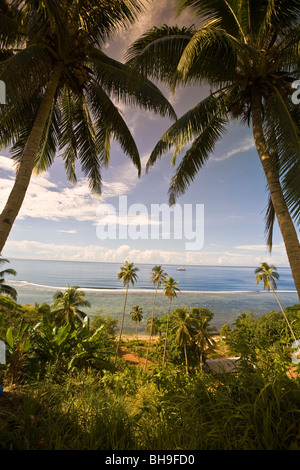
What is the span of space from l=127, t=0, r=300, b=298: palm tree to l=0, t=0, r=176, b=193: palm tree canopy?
0.72 m

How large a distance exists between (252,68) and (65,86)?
4759 millimetres

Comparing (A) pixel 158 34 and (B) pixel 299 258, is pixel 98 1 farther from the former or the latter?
(B) pixel 299 258

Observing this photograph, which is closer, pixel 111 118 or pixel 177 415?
pixel 177 415

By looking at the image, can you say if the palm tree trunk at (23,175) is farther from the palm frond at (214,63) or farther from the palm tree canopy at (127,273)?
the palm tree canopy at (127,273)

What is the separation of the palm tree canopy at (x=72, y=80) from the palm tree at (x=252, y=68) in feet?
2.37

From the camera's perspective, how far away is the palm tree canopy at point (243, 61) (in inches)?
161

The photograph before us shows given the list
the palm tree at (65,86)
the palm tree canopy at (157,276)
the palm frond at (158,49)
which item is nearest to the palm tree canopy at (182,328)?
the palm tree canopy at (157,276)

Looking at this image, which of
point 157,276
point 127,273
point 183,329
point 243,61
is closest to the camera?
point 243,61

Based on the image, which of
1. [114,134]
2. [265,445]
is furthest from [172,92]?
[265,445]

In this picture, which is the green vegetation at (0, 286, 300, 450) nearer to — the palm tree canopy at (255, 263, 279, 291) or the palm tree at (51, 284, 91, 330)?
the palm tree at (51, 284, 91, 330)

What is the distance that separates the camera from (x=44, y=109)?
4523mm

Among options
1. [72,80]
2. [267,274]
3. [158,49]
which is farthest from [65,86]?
[267,274]

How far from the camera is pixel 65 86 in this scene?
573 centimetres

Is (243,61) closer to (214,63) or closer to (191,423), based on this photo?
(214,63)
